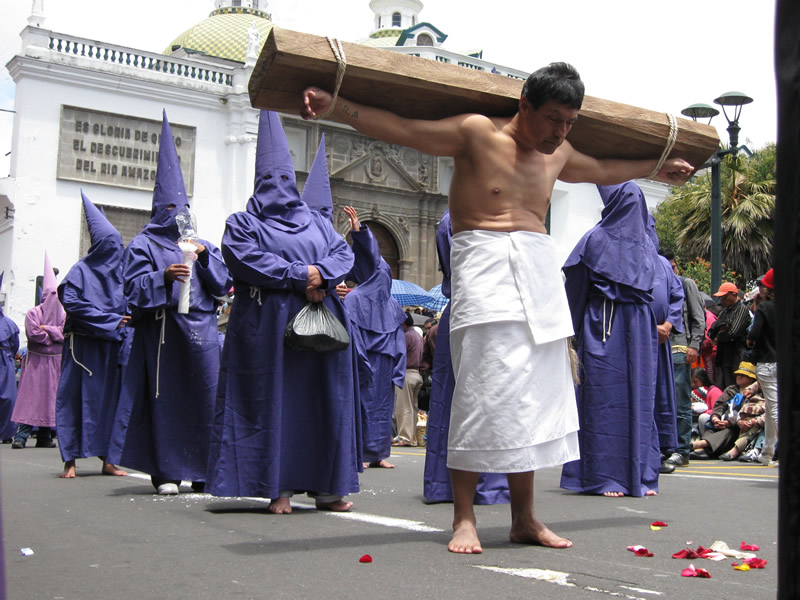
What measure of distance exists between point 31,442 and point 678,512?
1259 centimetres

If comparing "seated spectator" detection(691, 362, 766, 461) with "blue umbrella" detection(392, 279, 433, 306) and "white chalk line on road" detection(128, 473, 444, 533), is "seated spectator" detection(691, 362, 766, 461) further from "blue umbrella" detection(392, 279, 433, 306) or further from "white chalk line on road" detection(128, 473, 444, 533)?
"blue umbrella" detection(392, 279, 433, 306)

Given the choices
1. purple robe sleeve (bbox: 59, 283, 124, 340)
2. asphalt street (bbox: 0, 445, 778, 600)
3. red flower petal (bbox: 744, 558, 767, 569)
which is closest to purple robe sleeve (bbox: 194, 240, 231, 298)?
asphalt street (bbox: 0, 445, 778, 600)

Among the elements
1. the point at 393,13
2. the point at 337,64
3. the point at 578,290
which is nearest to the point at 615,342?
the point at 578,290

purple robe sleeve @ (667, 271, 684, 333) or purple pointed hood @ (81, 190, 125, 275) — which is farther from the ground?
purple pointed hood @ (81, 190, 125, 275)

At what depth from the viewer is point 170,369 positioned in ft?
23.9

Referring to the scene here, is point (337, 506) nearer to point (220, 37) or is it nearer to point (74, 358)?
point (74, 358)

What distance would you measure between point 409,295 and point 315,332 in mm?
15969

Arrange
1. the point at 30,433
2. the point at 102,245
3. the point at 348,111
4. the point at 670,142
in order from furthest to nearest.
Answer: the point at 30,433
the point at 102,245
the point at 670,142
the point at 348,111

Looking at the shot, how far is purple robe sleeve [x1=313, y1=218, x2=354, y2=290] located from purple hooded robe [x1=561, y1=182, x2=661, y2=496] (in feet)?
6.26

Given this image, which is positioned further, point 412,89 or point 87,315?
point 87,315

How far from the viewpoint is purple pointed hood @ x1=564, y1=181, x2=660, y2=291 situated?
721cm

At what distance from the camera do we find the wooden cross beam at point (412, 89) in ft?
13.6

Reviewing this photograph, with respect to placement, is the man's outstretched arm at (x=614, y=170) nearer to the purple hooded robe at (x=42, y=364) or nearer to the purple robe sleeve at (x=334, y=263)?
the purple robe sleeve at (x=334, y=263)

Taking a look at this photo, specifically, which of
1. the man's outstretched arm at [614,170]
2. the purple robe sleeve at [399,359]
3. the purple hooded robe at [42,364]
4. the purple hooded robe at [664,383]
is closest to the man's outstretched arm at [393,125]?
the man's outstretched arm at [614,170]
